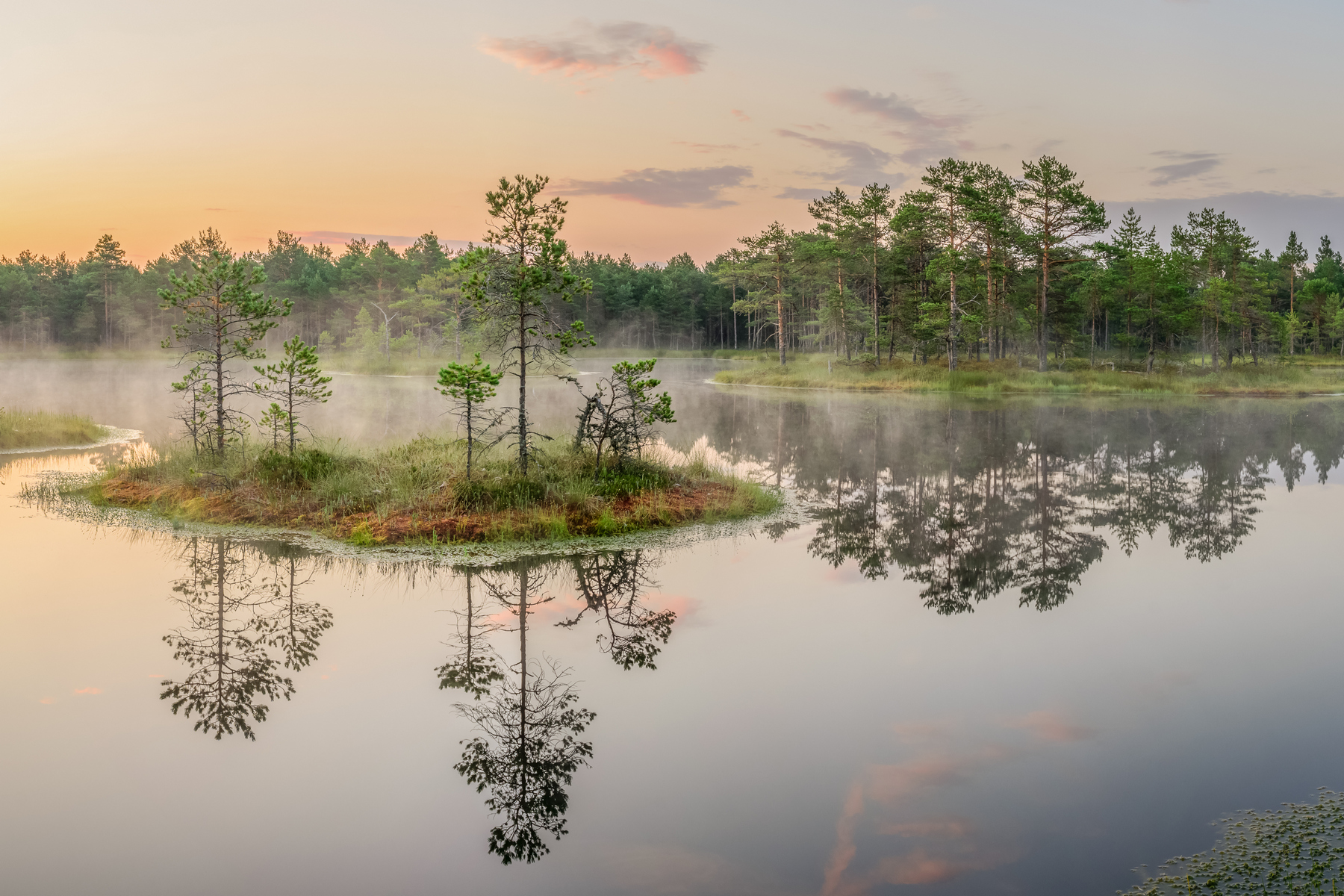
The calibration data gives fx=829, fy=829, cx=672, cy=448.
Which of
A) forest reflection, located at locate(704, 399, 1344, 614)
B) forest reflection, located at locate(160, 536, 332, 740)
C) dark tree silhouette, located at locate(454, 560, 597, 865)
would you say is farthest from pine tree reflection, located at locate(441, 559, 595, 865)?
forest reflection, located at locate(704, 399, 1344, 614)

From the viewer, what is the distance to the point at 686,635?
31.2 ft

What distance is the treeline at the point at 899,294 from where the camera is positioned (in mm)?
55906

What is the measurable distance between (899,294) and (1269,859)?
65368 millimetres

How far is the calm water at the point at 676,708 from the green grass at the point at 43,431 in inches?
486

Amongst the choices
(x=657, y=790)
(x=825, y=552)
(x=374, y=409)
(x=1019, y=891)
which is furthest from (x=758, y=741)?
(x=374, y=409)

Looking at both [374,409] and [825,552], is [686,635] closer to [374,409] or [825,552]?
[825,552]

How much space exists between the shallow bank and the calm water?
39.1 metres

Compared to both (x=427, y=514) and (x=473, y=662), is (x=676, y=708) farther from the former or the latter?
(x=427, y=514)

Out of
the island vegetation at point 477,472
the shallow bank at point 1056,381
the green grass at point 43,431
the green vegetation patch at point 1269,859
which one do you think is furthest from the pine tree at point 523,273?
the shallow bank at point 1056,381

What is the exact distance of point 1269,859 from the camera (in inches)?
208

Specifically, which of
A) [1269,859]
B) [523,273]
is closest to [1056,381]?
→ [523,273]

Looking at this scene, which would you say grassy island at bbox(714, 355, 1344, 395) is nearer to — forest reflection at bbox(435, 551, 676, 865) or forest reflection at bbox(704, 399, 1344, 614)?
forest reflection at bbox(704, 399, 1344, 614)

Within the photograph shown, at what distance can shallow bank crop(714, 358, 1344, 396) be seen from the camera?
5209 cm

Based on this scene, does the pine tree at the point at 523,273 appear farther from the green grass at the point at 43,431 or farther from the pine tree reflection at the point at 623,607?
the green grass at the point at 43,431
